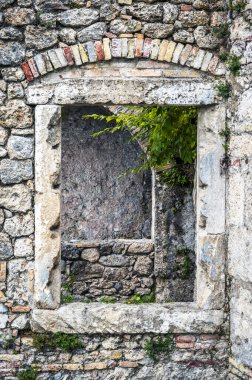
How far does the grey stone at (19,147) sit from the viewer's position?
15.4ft

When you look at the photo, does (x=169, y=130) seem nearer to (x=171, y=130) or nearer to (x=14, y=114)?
(x=171, y=130)

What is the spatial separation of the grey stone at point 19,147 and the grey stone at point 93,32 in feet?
2.75

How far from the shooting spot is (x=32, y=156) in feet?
15.5

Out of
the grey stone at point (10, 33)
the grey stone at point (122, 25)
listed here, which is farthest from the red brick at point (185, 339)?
the grey stone at point (10, 33)

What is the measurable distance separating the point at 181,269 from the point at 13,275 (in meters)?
3.26

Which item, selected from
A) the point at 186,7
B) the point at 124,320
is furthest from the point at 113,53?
the point at 124,320

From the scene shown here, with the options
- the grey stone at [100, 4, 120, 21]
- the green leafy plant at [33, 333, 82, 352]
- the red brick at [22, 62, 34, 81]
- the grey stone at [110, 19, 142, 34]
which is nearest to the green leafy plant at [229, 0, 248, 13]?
the grey stone at [110, 19, 142, 34]

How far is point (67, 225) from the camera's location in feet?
29.4

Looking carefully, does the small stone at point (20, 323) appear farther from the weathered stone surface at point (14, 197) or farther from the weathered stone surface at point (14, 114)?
the weathered stone surface at point (14, 114)

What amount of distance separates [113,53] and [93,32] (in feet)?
0.70

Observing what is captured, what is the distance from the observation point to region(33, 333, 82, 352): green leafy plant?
4.71 m

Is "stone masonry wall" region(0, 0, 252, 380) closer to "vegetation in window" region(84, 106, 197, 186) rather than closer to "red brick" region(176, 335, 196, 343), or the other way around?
"red brick" region(176, 335, 196, 343)

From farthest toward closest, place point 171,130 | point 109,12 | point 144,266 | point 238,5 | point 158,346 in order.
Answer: point 144,266 → point 171,130 → point 158,346 → point 109,12 → point 238,5

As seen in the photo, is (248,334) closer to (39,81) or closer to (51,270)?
(51,270)
